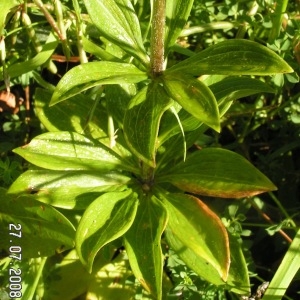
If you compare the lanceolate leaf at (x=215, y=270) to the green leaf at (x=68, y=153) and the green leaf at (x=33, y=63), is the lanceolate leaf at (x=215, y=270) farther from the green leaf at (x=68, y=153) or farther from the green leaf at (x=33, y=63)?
the green leaf at (x=33, y=63)

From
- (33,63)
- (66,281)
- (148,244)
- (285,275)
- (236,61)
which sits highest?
(236,61)

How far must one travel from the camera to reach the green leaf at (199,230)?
144cm

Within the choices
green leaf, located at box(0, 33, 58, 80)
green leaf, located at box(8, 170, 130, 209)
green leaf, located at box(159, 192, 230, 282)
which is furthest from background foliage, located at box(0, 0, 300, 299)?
green leaf, located at box(159, 192, 230, 282)

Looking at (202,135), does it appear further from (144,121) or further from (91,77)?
(91,77)

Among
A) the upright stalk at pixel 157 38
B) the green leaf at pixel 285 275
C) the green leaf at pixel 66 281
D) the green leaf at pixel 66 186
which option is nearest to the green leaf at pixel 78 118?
the green leaf at pixel 66 186

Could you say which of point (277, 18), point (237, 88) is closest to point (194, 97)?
point (237, 88)

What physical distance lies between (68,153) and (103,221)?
237mm

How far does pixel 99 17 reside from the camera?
1.48 metres

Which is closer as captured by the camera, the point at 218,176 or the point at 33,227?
the point at 218,176

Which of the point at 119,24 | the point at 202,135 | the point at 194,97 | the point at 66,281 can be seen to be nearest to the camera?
the point at 194,97

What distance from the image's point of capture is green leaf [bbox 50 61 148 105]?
52.6 inches

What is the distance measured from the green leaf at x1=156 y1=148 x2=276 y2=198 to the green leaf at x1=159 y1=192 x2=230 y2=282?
48mm

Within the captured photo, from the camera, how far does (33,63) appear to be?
1840 millimetres

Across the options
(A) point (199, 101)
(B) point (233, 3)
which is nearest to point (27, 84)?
(B) point (233, 3)
